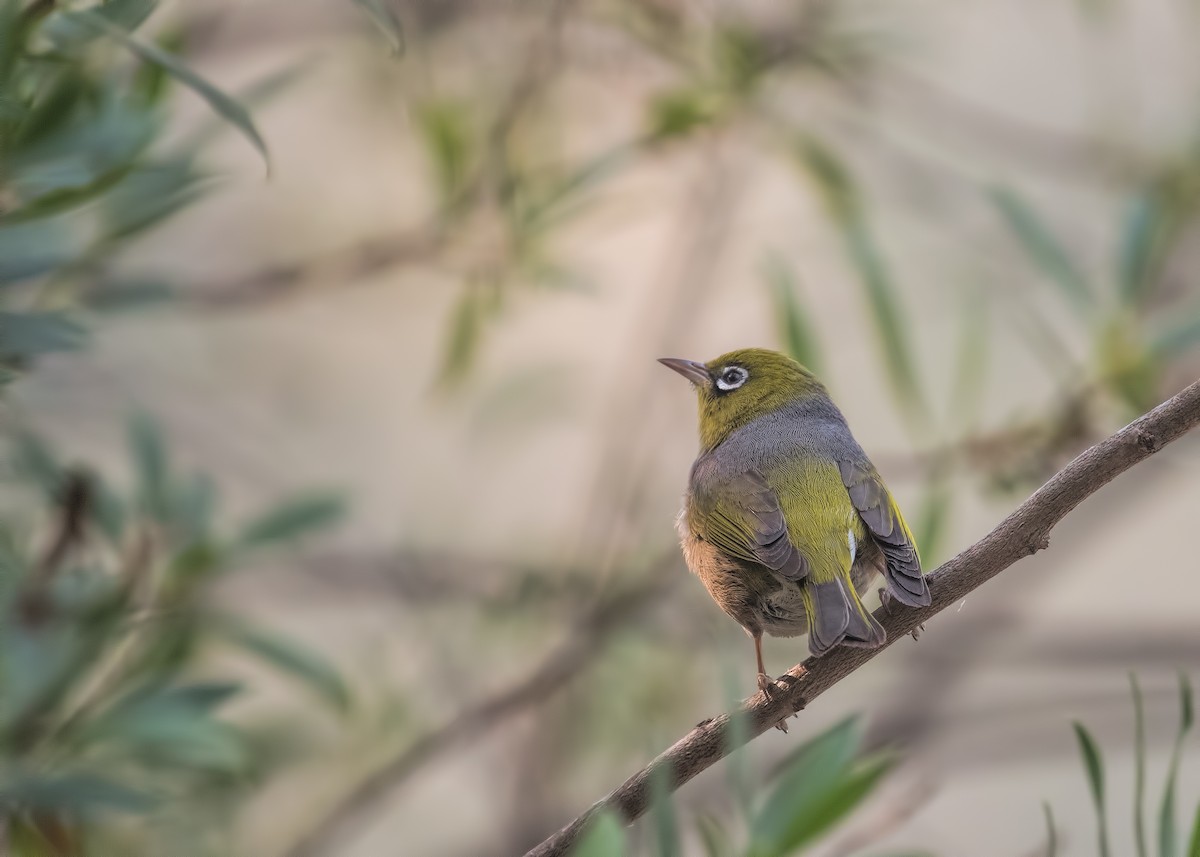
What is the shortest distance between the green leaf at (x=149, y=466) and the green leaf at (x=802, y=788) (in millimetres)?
1133

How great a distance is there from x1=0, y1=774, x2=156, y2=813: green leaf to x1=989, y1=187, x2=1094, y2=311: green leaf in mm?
1875

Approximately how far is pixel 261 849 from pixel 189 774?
28.3 inches

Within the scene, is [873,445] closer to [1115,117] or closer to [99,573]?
[1115,117]

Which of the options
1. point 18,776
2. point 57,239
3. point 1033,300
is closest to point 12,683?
point 18,776

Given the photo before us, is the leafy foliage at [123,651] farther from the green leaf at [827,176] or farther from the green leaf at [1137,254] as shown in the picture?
the green leaf at [1137,254]

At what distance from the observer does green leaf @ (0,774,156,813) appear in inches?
59.5

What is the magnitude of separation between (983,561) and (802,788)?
1.11 feet

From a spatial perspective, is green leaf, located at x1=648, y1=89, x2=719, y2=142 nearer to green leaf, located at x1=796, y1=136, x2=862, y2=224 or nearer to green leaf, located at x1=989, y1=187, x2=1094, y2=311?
green leaf, located at x1=796, y1=136, x2=862, y2=224

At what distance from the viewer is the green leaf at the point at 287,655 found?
6.82 ft

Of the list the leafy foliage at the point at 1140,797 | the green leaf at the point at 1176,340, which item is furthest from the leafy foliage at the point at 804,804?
the green leaf at the point at 1176,340

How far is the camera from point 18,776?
1.55 metres

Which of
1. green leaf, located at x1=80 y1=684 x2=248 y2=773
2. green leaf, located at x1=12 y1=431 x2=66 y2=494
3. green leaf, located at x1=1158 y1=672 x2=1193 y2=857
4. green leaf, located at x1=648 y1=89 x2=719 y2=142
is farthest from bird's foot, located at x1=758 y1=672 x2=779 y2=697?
Result: green leaf, located at x1=648 y1=89 x2=719 y2=142

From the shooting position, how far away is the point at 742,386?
2543mm

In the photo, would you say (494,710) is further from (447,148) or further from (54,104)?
(54,104)
